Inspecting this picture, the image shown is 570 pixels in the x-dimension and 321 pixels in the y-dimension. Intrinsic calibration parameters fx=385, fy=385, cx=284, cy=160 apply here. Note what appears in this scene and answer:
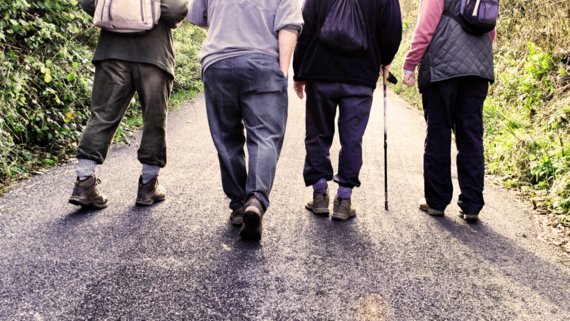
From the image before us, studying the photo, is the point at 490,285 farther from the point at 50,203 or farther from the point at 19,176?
the point at 19,176

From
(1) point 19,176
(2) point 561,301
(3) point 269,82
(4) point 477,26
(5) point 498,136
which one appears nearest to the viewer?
(2) point 561,301

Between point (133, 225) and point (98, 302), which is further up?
point (98, 302)

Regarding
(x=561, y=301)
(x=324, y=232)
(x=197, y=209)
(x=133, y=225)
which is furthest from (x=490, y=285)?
(x=133, y=225)

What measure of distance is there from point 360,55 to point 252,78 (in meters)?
1.03

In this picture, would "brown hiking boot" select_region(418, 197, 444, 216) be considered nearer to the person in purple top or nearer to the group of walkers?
the group of walkers

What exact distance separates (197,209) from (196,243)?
0.61 meters

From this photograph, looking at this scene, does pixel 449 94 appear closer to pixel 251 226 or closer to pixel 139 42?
pixel 251 226

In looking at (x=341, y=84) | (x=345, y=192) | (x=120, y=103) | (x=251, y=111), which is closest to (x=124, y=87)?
(x=120, y=103)

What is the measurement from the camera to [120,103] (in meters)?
3.06

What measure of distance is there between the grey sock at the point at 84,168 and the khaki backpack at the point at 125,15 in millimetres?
1013

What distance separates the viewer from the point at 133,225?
2.80 m

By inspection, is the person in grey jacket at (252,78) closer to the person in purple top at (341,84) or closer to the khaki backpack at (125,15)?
the khaki backpack at (125,15)

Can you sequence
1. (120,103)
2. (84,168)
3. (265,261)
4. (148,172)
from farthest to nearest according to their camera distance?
(148,172) → (120,103) → (84,168) → (265,261)

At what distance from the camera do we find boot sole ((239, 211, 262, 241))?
2.43 meters
